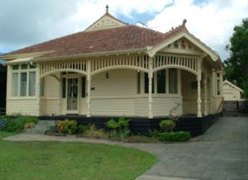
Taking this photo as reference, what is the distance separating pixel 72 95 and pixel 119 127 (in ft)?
19.2

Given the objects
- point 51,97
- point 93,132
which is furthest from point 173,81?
point 51,97

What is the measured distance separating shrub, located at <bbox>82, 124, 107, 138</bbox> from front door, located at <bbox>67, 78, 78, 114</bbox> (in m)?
4.01

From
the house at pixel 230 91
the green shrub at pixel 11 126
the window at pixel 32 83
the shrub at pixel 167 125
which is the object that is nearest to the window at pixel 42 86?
the window at pixel 32 83

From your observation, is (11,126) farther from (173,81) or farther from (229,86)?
(229,86)

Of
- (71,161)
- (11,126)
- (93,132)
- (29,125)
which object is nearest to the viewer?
(71,161)

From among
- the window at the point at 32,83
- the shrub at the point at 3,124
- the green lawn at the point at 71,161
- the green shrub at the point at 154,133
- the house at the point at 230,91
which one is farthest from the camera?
the house at the point at 230,91

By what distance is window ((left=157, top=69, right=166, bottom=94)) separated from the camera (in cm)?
2000

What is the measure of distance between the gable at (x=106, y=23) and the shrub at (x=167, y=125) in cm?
1044

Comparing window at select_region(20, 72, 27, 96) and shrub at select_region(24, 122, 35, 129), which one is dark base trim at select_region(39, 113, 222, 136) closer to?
shrub at select_region(24, 122, 35, 129)

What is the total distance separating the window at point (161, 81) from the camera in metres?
20.0

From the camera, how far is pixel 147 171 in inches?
407

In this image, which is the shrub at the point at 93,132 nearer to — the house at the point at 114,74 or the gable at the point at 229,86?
the house at the point at 114,74

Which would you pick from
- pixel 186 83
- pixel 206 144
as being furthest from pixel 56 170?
pixel 186 83

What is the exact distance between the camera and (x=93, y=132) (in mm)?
18859
